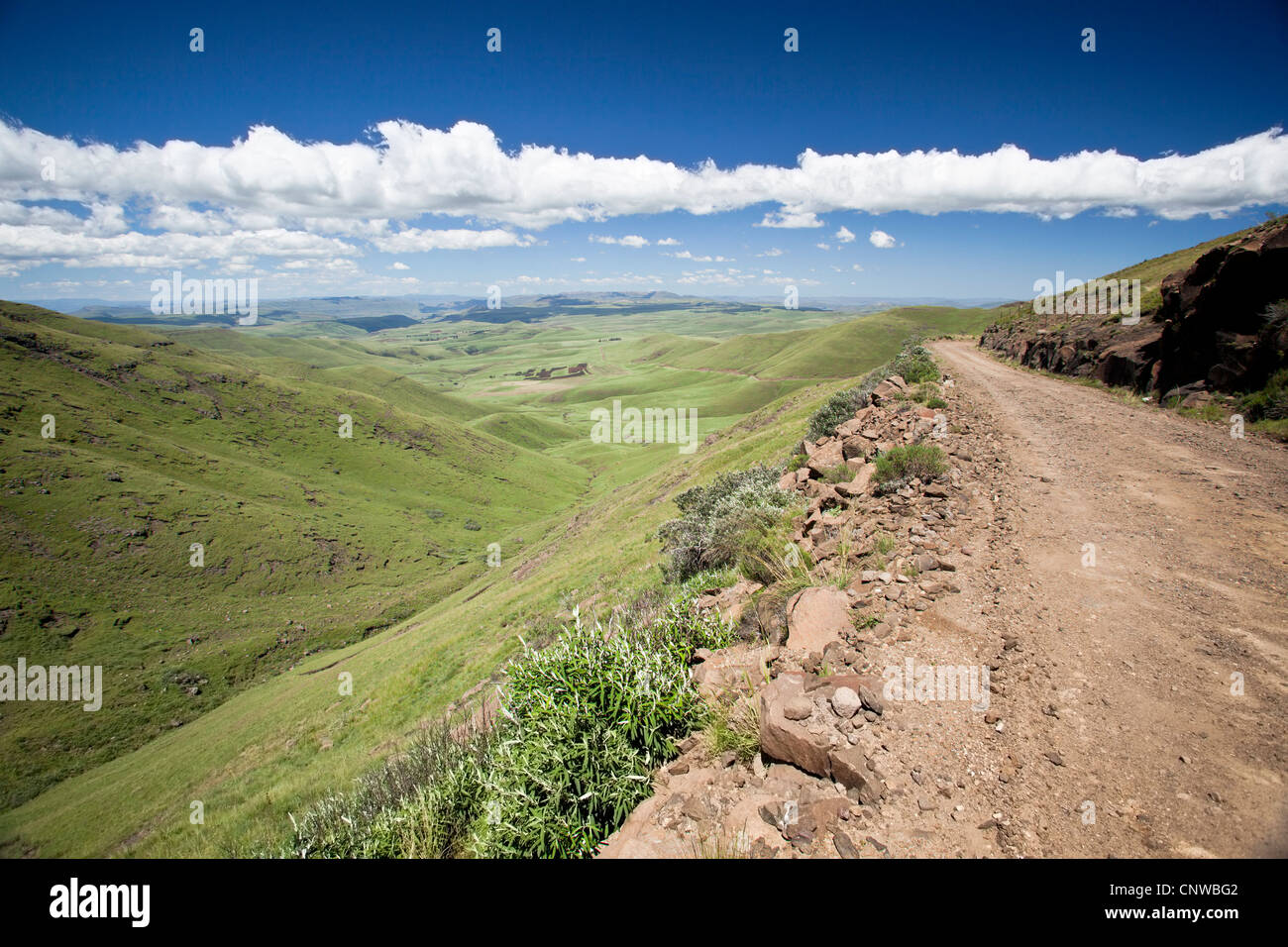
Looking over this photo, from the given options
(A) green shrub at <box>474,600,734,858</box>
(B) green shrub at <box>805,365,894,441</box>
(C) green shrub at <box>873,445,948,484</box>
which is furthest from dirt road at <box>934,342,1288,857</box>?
(B) green shrub at <box>805,365,894,441</box>

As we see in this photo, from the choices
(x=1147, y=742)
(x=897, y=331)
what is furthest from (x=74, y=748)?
(x=897, y=331)

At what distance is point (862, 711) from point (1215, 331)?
20009 millimetres

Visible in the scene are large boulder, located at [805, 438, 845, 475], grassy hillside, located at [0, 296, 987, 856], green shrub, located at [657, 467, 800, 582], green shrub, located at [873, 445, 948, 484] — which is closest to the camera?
green shrub, located at [873, 445, 948, 484]

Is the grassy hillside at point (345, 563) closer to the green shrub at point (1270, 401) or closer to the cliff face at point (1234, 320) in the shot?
the cliff face at point (1234, 320)

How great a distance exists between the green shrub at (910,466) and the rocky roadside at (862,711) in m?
1.21

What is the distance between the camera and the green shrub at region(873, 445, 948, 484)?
31.7 ft

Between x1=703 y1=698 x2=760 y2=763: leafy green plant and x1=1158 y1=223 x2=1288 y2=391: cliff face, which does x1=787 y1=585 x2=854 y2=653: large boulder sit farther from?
x1=1158 y1=223 x2=1288 y2=391: cliff face

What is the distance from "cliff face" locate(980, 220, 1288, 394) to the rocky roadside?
13113 mm

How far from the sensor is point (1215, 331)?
1508 cm

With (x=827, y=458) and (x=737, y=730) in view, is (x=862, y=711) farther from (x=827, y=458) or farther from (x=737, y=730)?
(x=827, y=458)
